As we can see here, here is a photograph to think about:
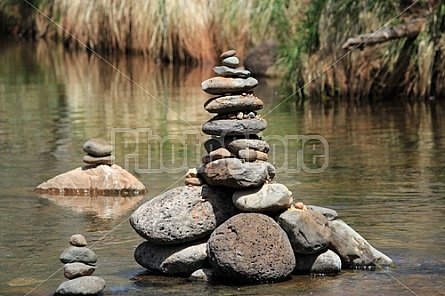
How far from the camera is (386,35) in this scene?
1756 cm

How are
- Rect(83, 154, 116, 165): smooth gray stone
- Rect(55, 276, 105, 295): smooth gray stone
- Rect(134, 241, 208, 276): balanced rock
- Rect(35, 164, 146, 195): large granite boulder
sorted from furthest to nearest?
1. Rect(83, 154, 116, 165): smooth gray stone
2. Rect(35, 164, 146, 195): large granite boulder
3. Rect(134, 241, 208, 276): balanced rock
4. Rect(55, 276, 105, 295): smooth gray stone

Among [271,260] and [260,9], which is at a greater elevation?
[260,9]

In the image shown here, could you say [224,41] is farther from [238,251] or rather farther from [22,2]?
[238,251]

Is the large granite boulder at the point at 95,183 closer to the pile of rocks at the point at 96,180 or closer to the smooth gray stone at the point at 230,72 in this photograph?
the pile of rocks at the point at 96,180

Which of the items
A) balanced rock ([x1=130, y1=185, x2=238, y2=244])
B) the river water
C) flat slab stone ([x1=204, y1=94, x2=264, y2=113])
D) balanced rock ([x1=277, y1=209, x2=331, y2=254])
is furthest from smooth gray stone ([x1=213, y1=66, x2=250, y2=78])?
the river water

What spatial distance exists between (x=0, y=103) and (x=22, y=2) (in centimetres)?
1755

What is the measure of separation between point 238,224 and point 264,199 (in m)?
0.32

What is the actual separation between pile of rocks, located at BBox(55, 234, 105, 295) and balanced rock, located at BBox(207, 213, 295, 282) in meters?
0.88

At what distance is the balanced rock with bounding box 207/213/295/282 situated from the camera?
7.91 metres

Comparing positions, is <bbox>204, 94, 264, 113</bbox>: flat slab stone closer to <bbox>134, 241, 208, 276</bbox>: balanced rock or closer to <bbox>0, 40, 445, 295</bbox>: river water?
<bbox>134, 241, 208, 276</bbox>: balanced rock

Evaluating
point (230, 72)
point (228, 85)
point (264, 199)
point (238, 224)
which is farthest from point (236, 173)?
point (230, 72)

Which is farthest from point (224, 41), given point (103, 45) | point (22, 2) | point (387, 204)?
point (387, 204)

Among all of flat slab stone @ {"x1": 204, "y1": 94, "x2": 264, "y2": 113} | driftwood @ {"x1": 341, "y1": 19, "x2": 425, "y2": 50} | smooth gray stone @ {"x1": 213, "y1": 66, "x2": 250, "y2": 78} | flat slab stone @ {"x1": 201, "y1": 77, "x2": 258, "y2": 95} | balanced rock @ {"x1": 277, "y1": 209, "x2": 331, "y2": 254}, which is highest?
driftwood @ {"x1": 341, "y1": 19, "x2": 425, "y2": 50}

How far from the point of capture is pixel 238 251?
26.1ft
